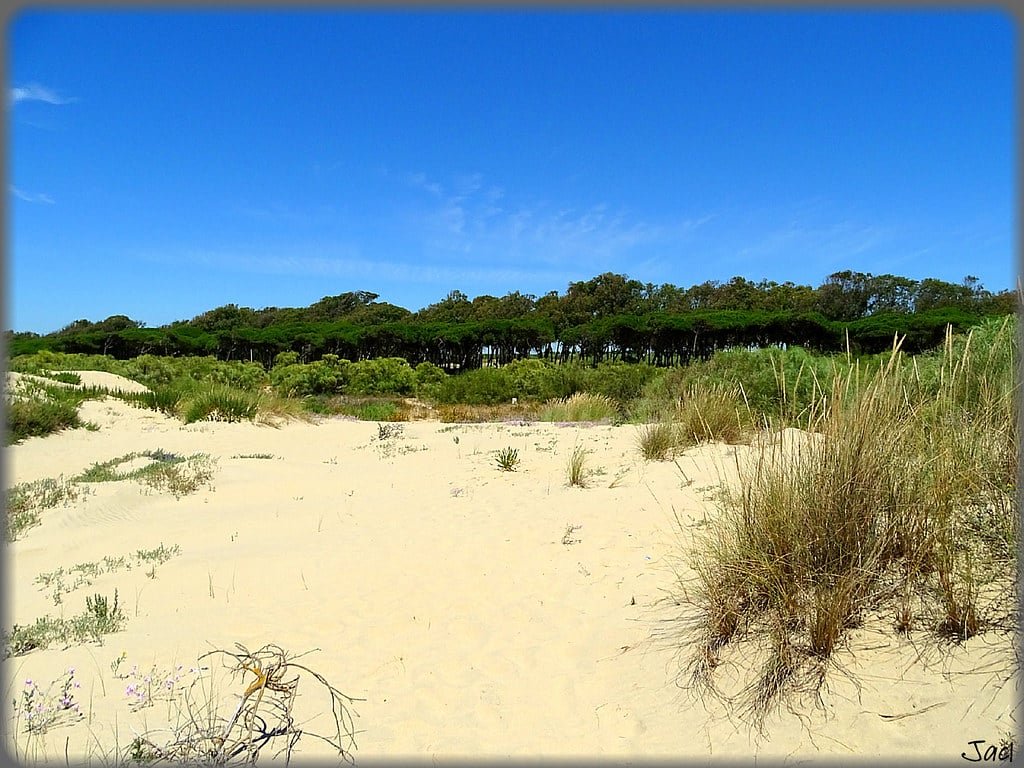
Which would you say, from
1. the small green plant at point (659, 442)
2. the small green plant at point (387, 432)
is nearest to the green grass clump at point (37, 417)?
the small green plant at point (387, 432)

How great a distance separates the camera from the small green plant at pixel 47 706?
2.40 metres

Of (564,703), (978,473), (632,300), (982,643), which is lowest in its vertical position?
(564,703)

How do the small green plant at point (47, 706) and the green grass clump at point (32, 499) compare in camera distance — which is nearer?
the small green plant at point (47, 706)

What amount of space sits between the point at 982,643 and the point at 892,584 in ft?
1.36

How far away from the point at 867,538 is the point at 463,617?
2191 millimetres

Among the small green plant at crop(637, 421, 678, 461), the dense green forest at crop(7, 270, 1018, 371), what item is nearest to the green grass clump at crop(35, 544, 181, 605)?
the small green plant at crop(637, 421, 678, 461)

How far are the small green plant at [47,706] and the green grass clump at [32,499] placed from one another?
3139 millimetres

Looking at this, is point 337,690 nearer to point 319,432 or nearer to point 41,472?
point 41,472

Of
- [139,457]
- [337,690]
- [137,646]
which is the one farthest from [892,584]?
[139,457]

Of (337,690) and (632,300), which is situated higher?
(632,300)

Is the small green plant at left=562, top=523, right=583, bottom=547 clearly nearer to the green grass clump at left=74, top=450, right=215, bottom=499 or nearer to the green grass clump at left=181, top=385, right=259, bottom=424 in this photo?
the green grass clump at left=74, top=450, right=215, bottom=499

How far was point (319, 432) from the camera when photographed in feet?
42.0

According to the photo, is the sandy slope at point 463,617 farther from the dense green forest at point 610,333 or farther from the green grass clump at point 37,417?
the dense green forest at point 610,333

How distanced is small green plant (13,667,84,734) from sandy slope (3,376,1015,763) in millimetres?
56
